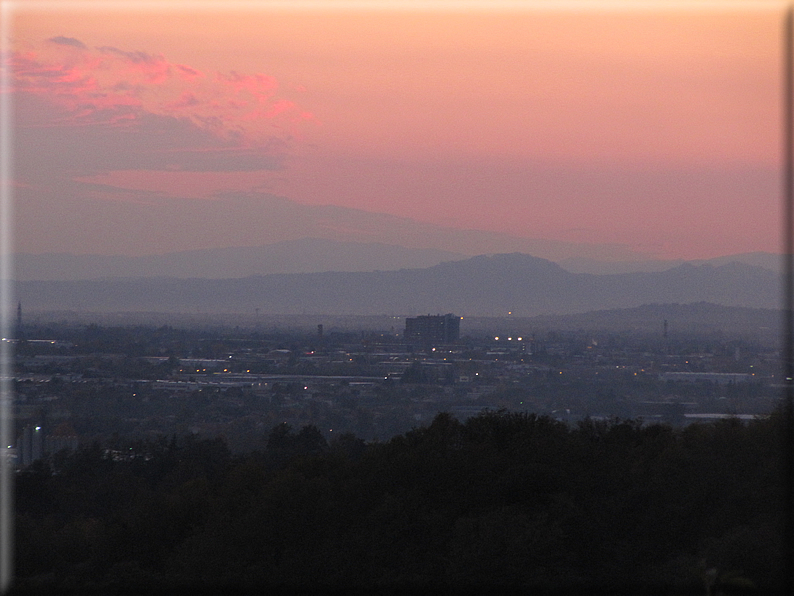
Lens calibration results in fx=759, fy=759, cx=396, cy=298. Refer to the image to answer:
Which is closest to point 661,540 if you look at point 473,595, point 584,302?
point 473,595

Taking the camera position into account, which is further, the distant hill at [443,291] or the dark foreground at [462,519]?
the distant hill at [443,291]

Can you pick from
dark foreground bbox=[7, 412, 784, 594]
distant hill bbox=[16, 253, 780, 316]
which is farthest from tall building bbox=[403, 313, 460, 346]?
dark foreground bbox=[7, 412, 784, 594]

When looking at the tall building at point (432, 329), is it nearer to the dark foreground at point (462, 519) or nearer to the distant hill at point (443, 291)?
the distant hill at point (443, 291)


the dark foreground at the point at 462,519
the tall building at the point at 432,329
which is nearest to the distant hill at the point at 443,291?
the tall building at the point at 432,329

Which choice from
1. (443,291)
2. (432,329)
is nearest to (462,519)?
(432,329)

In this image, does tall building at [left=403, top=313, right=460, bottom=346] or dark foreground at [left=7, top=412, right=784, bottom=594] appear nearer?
dark foreground at [left=7, top=412, right=784, bottom=594]

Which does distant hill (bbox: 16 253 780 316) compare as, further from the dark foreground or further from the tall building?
the dark foreground

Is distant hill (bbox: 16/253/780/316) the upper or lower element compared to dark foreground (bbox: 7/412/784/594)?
upper

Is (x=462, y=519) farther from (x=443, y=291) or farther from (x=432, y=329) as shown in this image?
(x=443, y=291)
